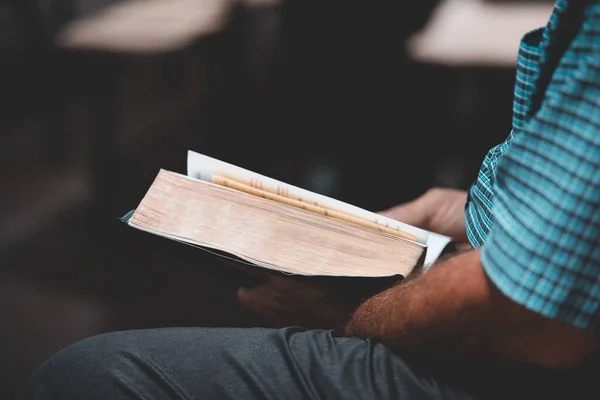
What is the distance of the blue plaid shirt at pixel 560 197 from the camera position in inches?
18.7

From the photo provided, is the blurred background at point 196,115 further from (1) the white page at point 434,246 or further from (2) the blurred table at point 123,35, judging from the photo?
(1) the white page at point 434,246

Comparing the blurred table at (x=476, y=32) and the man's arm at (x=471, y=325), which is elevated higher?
the blurred table at (x=476, y=32)

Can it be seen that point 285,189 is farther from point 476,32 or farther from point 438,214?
point 476,32

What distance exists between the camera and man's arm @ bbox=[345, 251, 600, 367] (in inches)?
20.8

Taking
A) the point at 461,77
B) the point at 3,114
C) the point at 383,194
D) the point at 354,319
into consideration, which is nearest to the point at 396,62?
the point at 461,77

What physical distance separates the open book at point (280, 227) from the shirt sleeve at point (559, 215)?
20 cm

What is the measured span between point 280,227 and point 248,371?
0.57 ft

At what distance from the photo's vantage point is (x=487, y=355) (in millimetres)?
590

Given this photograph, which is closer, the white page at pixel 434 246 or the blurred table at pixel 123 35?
the white page at pixel 434 246

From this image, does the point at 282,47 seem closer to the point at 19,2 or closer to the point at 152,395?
the point at 19,2

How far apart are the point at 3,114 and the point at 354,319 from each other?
0.99 metres

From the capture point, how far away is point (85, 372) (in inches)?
25.3

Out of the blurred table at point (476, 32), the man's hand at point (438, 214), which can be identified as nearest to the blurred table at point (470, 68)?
the blurred table at point (476, 32)

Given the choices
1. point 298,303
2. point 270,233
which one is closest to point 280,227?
point 270,233
